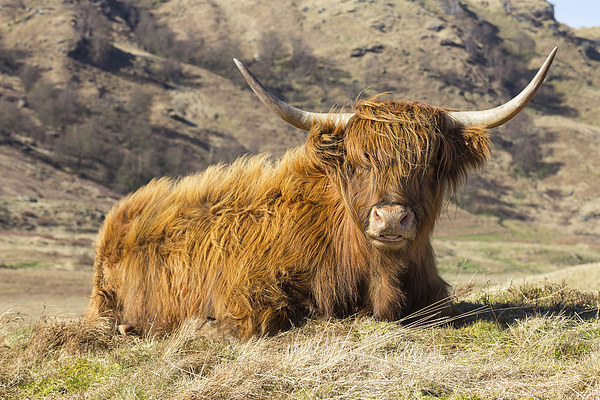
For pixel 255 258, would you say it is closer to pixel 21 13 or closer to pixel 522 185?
pixel 522 185

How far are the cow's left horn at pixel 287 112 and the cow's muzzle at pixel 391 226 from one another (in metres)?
0.94

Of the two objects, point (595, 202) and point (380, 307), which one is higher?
point (380, 307)

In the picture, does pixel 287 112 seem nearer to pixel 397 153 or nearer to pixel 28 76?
pixel 397 153

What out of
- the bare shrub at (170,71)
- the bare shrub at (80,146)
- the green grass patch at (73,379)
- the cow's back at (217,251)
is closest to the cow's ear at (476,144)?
the cow's back at (217,251)

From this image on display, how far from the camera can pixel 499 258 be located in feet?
99.6

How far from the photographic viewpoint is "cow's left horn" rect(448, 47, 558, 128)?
379 centimetres

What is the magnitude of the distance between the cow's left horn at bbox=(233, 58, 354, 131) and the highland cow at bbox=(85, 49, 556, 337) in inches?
0.5

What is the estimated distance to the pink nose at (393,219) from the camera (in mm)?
3543

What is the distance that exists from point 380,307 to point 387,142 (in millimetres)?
1237

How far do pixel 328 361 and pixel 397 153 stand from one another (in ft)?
5.26

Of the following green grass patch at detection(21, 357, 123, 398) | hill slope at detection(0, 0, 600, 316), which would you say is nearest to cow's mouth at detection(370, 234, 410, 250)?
green grass patch at detection(21, 357, 123, 398)

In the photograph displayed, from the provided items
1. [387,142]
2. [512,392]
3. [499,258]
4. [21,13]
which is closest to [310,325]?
[387,142]

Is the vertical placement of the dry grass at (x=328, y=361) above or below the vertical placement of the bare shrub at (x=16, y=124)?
above

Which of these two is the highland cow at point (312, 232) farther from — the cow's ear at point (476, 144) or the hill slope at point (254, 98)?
the hill slope at point (254, 98)
